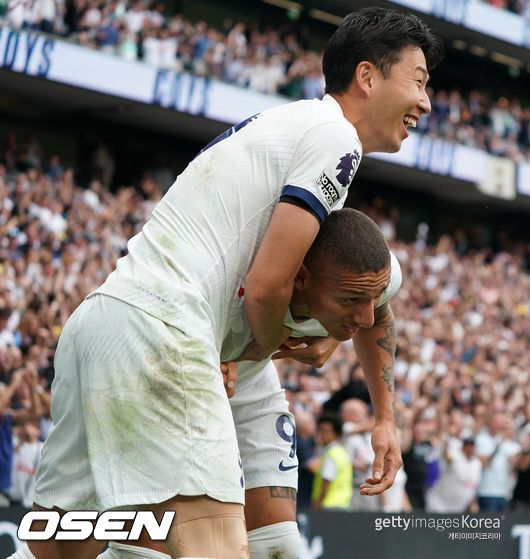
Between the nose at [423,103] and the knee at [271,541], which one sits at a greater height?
the nose at [423,103]

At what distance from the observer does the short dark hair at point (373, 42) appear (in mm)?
3107

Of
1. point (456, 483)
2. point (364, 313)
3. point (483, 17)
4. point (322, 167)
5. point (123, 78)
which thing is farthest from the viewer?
point (483, 17)

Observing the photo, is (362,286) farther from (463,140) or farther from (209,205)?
(463,140)

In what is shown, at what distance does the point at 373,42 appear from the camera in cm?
312

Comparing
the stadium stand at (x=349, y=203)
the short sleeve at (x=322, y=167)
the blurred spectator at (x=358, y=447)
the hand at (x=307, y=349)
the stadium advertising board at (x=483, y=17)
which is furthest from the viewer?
the stadium advertising board at (x=483, y=17)

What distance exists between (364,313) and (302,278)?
21cm

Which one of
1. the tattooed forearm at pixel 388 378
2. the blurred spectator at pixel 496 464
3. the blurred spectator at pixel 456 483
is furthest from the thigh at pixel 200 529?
the blurred spectator at pixel 496 464

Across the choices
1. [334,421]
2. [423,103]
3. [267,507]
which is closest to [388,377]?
[267,507]

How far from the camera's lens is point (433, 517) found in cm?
756

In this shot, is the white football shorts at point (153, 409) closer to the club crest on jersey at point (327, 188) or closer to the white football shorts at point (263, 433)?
the club crest on jersey at point (327, 188)

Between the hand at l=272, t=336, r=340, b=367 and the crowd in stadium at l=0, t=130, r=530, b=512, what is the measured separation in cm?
437

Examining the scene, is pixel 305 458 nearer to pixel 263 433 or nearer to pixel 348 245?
pixel 263 433

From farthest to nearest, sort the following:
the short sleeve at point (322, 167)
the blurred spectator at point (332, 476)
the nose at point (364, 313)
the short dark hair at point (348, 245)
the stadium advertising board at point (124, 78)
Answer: the stadium advertising board at point (124, 78) → the blurred spectator at point (332, 476) → the nose at point (364, 313) → the short dark hair at point (348, 245) → the short sleeve at point (322, 167)

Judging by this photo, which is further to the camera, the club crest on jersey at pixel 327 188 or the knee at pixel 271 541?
the knee at pixel 271 541
